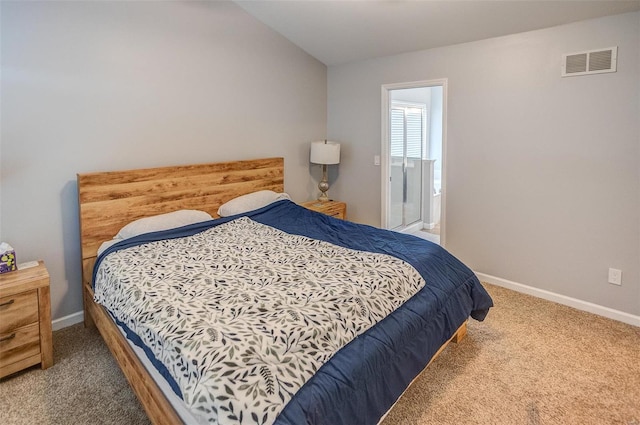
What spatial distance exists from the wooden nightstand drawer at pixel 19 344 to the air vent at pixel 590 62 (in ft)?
13.2

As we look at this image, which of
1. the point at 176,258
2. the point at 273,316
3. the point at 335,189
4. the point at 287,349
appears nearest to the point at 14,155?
the point at 176,258

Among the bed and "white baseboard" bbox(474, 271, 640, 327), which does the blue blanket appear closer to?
the bed

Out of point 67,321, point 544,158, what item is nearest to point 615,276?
point 544,158

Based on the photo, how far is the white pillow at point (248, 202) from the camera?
3.42 metres

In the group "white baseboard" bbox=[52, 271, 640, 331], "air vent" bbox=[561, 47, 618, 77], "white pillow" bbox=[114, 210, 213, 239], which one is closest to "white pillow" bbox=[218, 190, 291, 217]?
"white pillow" bbox=[114, 210, 213, 239]

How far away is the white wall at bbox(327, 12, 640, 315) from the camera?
2695 millimetres

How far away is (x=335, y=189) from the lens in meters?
4.71

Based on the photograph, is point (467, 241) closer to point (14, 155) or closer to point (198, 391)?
point (198, 391)

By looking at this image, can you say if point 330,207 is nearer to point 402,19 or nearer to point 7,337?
point 402,19

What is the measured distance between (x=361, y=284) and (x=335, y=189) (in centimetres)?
290

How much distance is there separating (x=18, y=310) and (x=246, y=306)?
4.93 feet

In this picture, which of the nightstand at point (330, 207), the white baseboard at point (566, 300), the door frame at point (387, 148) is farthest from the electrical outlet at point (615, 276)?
the nightstand at point (330, 207)

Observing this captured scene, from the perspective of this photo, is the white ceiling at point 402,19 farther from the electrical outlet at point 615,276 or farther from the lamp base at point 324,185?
the electrical outlet at point 615,276

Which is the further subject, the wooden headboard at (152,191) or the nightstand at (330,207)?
the nightstand at (330,207)
